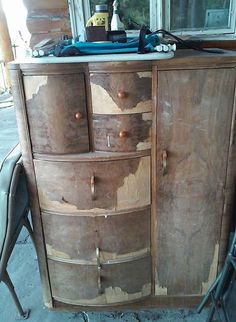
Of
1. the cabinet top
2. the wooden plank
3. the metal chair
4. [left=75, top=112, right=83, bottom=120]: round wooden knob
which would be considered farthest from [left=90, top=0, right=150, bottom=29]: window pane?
the wooden plank

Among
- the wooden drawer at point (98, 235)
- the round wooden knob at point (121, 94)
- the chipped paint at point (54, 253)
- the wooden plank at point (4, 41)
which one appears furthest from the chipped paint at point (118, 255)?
the wooden plank at point (4, 41)

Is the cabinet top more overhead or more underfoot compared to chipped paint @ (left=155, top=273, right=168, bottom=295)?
more overhead

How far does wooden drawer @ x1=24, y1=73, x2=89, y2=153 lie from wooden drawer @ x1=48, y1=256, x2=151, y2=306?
552mm

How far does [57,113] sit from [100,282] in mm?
771

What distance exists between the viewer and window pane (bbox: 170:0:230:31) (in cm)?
143

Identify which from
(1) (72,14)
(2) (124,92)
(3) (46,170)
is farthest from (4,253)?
(1) (72,14)

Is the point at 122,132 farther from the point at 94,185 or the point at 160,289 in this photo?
the point at 160,289

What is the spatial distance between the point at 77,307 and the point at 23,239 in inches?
30.7

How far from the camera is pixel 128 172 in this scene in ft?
3.92

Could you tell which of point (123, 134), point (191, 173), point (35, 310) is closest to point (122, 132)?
point (123, 134)

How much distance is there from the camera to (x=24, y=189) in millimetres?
1280

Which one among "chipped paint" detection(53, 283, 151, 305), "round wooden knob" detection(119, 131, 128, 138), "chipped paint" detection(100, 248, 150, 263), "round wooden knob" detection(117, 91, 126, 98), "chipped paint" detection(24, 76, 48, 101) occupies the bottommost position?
"chipped paint" detection(53, 283, 151, 305)

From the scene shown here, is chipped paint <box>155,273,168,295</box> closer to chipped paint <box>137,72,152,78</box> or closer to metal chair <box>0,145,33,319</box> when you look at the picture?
metal chair <box>0,145,33,319</box>

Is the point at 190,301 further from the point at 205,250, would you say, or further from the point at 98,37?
the point at 98,37
